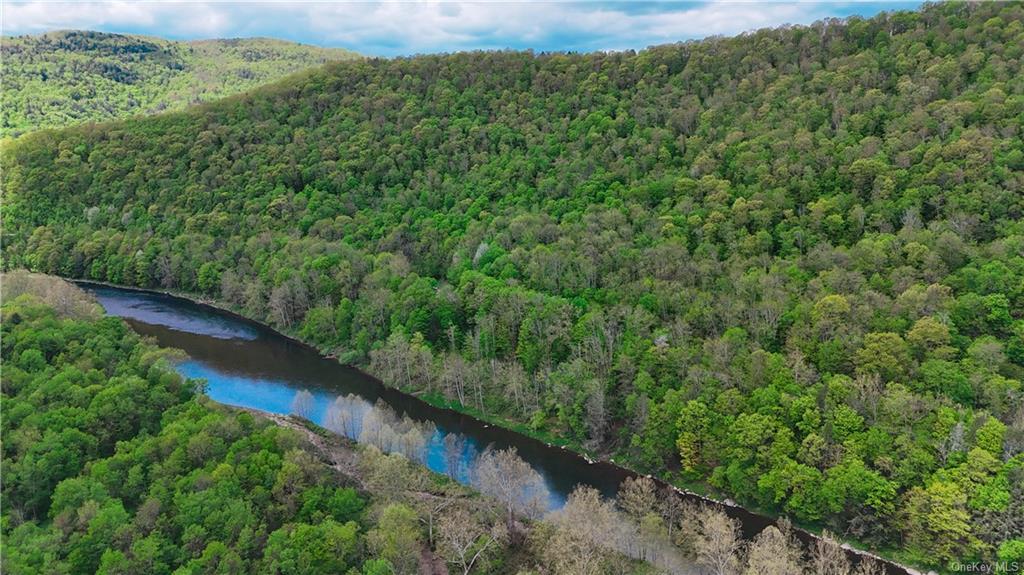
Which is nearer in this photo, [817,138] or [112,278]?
[817,138]

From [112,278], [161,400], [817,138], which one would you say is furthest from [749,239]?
[112,278]

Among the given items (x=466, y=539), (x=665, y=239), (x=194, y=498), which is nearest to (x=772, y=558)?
(x=466, y=539)

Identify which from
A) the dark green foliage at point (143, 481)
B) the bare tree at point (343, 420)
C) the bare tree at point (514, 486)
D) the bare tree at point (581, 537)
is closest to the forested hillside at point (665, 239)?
the bare tree at point (343, 420)

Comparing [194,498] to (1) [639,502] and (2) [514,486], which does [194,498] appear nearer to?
(2) [514,486]

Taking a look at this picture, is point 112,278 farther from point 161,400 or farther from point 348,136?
point 161,400

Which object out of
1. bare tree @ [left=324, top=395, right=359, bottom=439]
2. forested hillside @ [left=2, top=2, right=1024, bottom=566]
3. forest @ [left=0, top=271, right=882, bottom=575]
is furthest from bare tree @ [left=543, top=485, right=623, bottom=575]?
bare tree @ [left=324, top=395, right=359, bottom=439]
